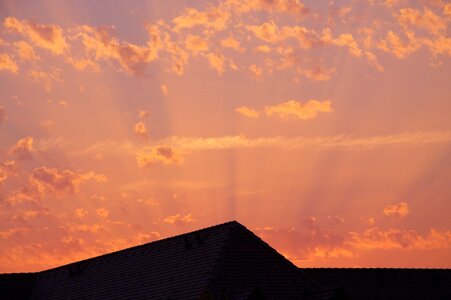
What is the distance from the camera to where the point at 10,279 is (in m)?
51.9

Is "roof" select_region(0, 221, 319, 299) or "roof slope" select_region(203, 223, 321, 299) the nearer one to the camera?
"roof slope" select_region(203, 223, 321, 299)

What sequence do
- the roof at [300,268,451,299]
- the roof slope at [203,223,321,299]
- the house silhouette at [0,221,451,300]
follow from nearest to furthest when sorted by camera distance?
1. the roof slope at [203,223,321,299]
2. the house silhouette at [0,221,451,300]
3. the roof at [300,268,451,299]

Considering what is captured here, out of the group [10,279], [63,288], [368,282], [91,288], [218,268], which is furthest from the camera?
[10,279]

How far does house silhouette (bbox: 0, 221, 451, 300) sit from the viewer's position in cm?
3400

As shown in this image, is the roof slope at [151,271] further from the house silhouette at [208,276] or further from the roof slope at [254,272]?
the roof slope at [254,272]

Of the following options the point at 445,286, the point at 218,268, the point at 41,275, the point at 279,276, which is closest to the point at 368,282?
the point at 445,286

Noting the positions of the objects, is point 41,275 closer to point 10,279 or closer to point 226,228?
point 10,279

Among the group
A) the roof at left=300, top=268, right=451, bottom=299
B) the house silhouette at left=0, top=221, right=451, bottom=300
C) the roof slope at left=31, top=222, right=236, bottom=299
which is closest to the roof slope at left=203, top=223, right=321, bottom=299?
the house silhouette at left=0, top=221, right=451, bottom=300

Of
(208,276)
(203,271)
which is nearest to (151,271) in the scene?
(203,271)

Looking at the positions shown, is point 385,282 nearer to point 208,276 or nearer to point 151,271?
point 151,271

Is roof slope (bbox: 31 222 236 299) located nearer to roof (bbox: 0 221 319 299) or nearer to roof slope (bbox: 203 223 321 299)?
roof (bbox: 0 221 319 299)

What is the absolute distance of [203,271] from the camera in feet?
113

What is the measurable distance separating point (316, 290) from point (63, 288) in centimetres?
1698

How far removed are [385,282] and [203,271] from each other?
59.1ft
